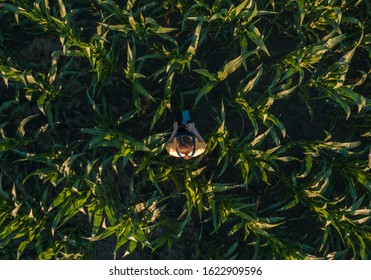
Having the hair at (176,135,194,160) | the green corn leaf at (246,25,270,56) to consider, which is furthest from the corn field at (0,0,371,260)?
the hair at (176,135,194,160)

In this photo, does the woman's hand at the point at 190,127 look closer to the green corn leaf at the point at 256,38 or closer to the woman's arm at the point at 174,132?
the woman's arm at the point at 174,132

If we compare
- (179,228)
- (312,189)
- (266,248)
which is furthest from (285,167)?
(179,228)

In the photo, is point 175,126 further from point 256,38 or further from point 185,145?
point 256,38

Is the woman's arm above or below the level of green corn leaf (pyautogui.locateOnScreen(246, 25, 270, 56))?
below

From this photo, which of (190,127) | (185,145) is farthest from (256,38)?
(185,145)

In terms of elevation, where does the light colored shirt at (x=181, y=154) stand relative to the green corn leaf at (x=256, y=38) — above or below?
below

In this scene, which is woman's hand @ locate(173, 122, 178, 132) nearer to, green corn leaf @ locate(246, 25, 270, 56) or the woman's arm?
the woman's arm

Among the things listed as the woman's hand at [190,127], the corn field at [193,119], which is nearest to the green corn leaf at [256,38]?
the corn field at [193,119]
